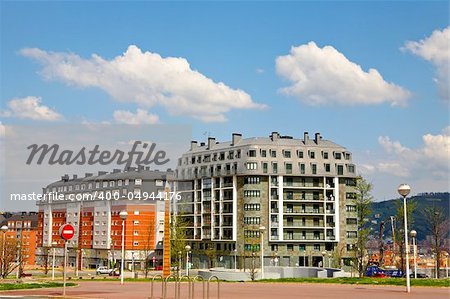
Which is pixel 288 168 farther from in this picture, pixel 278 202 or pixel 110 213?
pixel 110 213

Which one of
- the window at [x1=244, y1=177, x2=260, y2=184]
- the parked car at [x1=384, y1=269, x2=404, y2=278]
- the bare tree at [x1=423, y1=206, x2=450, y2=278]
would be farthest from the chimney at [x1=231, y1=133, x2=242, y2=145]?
the bare tree at [x1=423, y1=206, x2=450, y2=278]

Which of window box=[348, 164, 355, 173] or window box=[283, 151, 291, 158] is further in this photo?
window box=[348, 164, 355, 173]

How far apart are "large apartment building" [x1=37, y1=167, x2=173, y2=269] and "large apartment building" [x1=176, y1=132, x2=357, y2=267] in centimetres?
1268

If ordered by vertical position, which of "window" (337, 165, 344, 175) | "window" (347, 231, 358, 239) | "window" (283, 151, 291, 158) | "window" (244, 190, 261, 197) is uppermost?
"window" (283, 151, 291, 158)

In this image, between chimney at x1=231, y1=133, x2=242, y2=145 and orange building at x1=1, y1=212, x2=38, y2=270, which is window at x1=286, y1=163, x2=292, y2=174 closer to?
chimney at x1=231, y1=133, x2=242, y2=145

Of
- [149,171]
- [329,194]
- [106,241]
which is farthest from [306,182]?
[106,241]

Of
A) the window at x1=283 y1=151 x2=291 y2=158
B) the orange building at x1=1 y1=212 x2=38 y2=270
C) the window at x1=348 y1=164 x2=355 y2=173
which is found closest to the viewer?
the window at x1=283 y1=151 x2=291 y2=158

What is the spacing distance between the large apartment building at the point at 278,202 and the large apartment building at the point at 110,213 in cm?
1268

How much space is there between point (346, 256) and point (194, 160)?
3713cm

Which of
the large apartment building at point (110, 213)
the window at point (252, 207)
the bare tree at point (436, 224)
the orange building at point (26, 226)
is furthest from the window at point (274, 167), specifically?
the orange building at point (26, 226)

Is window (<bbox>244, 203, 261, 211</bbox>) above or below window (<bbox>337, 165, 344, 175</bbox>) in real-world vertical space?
below

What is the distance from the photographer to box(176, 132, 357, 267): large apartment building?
11050cm

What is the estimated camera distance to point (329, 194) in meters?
115

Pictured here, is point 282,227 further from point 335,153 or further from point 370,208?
point 370,208
